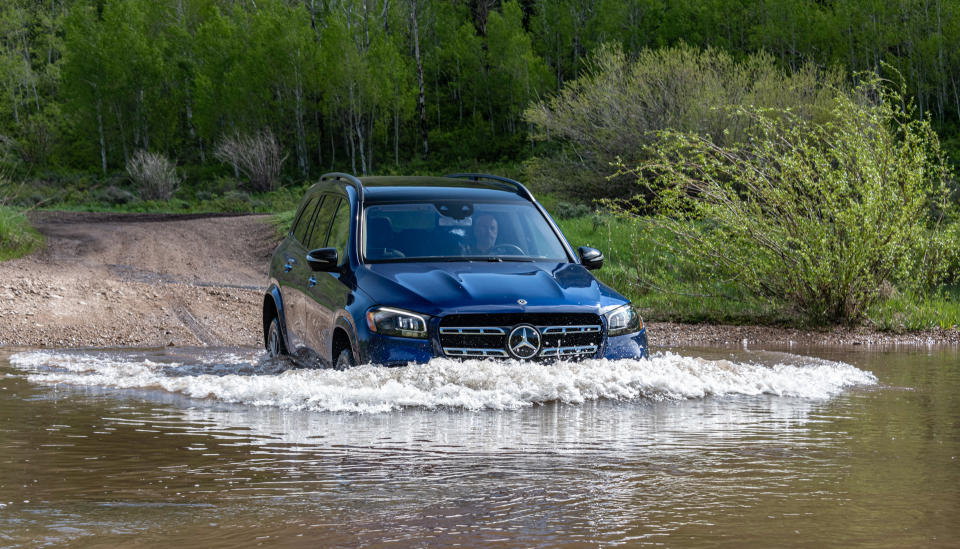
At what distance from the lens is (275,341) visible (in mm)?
9625

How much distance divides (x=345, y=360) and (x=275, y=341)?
93.8 inches

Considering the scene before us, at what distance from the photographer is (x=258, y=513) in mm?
4273

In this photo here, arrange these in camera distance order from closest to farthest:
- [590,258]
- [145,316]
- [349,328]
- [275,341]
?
[349,328] < [590,258] < [275,341] < [145,316]

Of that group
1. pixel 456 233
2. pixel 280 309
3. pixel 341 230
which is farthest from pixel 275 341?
pixel 456 233

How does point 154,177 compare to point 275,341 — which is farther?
point 154,177

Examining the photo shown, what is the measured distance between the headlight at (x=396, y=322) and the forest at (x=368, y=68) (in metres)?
58.1

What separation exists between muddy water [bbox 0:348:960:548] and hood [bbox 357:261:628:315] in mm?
393

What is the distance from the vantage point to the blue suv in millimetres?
7000

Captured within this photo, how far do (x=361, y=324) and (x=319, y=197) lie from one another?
2.92 metres

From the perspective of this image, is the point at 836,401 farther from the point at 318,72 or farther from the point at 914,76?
Result: the point at 914,76

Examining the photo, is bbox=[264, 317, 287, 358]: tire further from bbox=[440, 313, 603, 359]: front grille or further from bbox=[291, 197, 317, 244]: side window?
bbox=[440, 313, 603, 359]: front grille

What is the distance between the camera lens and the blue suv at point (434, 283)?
7.00m

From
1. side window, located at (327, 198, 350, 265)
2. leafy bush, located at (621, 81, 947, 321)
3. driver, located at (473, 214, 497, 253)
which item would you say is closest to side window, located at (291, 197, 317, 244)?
side window, located at (327, 198, 350, 265)

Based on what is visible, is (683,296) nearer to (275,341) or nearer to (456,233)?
(275,341)
